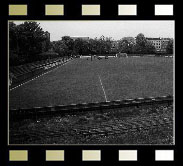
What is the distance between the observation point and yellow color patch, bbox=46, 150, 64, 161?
663cm

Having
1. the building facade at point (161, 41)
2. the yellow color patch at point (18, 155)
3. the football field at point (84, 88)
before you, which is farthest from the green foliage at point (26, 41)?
the building facade at point (161, 41)

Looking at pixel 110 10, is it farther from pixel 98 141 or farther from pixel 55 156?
pixel 98 141

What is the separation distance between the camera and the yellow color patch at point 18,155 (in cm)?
654

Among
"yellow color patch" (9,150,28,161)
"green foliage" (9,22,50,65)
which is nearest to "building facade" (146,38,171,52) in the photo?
"green foliage" (9,22,50,65)

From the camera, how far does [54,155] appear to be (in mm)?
6668

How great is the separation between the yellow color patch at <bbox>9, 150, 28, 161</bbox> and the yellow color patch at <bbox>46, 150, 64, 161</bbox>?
0.55 m

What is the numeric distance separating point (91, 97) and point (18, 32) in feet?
34.6

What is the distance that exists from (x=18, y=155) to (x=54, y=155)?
90 cm

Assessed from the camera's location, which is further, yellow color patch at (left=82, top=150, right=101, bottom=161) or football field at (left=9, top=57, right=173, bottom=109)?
football field at (left=9, top=57, right=173, bottom=109)

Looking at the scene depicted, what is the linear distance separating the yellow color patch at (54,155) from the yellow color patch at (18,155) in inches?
21.7

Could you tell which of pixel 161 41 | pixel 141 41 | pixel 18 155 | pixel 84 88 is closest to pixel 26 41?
pixel 18 155

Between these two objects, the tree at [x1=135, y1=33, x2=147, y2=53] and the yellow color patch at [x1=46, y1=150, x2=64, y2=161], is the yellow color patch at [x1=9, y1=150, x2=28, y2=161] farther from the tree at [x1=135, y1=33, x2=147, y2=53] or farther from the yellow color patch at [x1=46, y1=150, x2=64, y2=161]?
the tree at [x1=135, y1=33, x2=147, y2=53]

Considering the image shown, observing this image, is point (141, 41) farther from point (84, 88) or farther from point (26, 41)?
point (26, 41)
